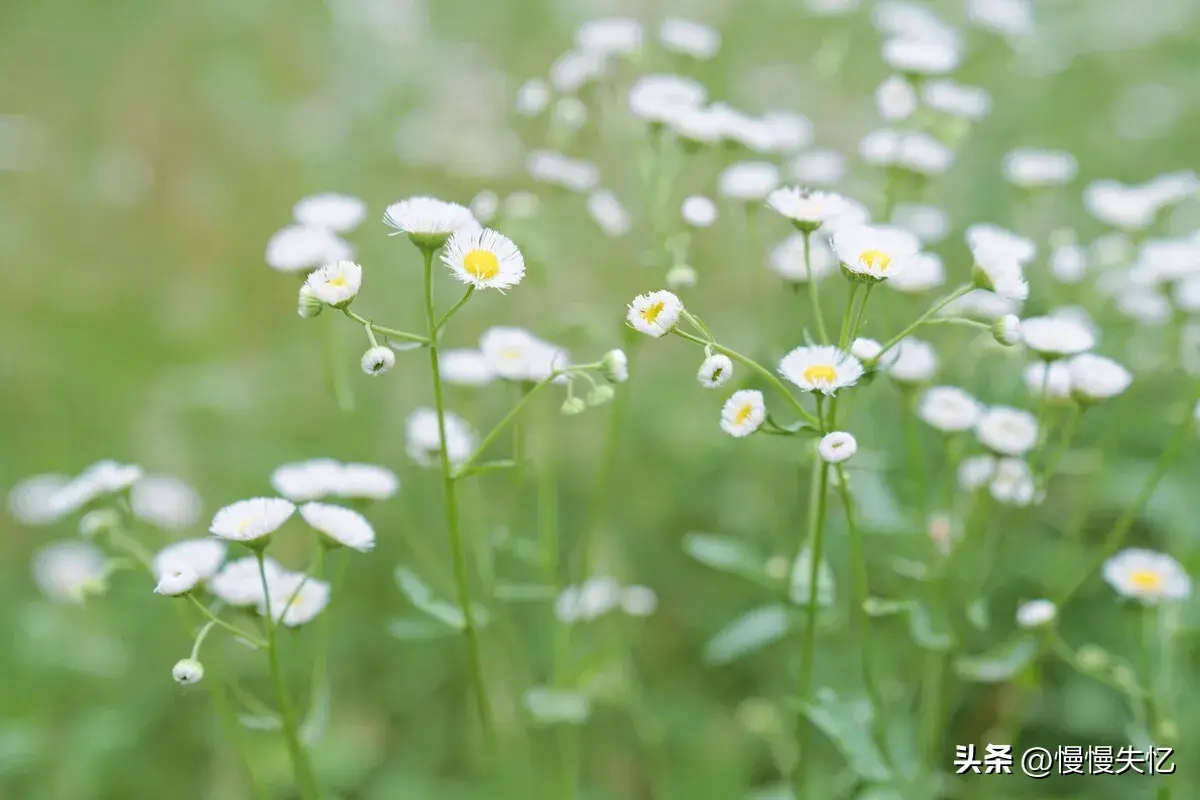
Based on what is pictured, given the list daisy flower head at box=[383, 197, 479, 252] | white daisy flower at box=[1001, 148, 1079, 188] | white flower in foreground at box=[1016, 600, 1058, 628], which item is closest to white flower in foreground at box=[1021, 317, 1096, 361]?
white flower in foreground at box=[1016, 600, 1058, 628]

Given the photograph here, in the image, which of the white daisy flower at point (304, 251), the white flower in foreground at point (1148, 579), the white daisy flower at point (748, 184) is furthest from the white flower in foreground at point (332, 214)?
the white flower in foreground at point (1148, 579)

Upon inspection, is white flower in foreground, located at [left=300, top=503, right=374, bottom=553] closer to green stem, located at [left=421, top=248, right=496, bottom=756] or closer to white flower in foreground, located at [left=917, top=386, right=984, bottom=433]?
green stem, located at [left=421, top=248, right=496, bottom=756]

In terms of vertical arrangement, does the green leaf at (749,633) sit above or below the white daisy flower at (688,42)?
below

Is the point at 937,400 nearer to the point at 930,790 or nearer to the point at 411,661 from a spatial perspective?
the point at 930,790

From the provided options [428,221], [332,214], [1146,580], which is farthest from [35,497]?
[1146,580]

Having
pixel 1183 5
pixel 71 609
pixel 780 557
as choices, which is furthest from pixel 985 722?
pixel 1183 5

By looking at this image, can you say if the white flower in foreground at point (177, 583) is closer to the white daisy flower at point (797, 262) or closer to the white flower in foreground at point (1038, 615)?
the white daisy flower at point (797, 262)
